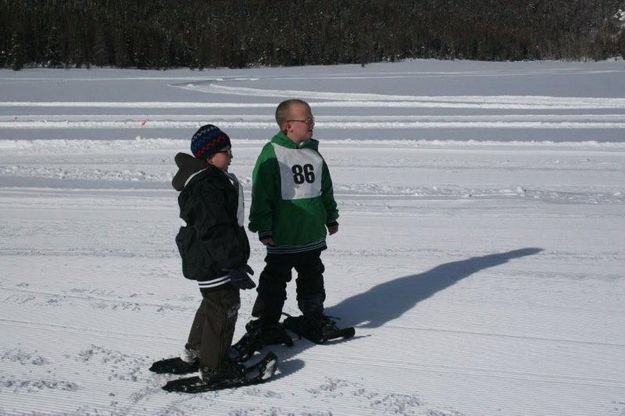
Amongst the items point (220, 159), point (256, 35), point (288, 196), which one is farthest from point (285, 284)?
point (256, 35)

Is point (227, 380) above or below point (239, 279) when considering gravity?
below

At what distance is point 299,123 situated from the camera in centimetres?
458

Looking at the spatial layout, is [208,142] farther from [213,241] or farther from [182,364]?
[182,364]

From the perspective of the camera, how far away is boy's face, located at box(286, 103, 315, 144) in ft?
15.0

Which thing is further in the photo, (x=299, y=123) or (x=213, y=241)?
(x=299, y=123)

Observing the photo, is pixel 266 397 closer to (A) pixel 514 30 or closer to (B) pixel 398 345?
(B) pixel 398 345

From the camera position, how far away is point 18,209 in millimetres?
8336

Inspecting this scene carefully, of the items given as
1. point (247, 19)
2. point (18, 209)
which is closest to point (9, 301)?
point (18, 209)

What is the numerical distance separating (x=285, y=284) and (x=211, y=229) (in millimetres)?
1005

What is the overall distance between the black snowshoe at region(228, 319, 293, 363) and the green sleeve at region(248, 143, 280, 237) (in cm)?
58

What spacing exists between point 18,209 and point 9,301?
299 centimetres

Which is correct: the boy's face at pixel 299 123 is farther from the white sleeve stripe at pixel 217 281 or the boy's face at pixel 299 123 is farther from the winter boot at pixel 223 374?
the winter boot at pixel 223 374

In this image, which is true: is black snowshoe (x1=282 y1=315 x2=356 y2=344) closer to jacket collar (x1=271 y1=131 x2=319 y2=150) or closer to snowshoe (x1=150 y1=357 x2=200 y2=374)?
snowshoe (x1=150 y1=357 x2=200 y2=374)

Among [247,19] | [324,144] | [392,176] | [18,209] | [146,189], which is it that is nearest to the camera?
[18,209]
